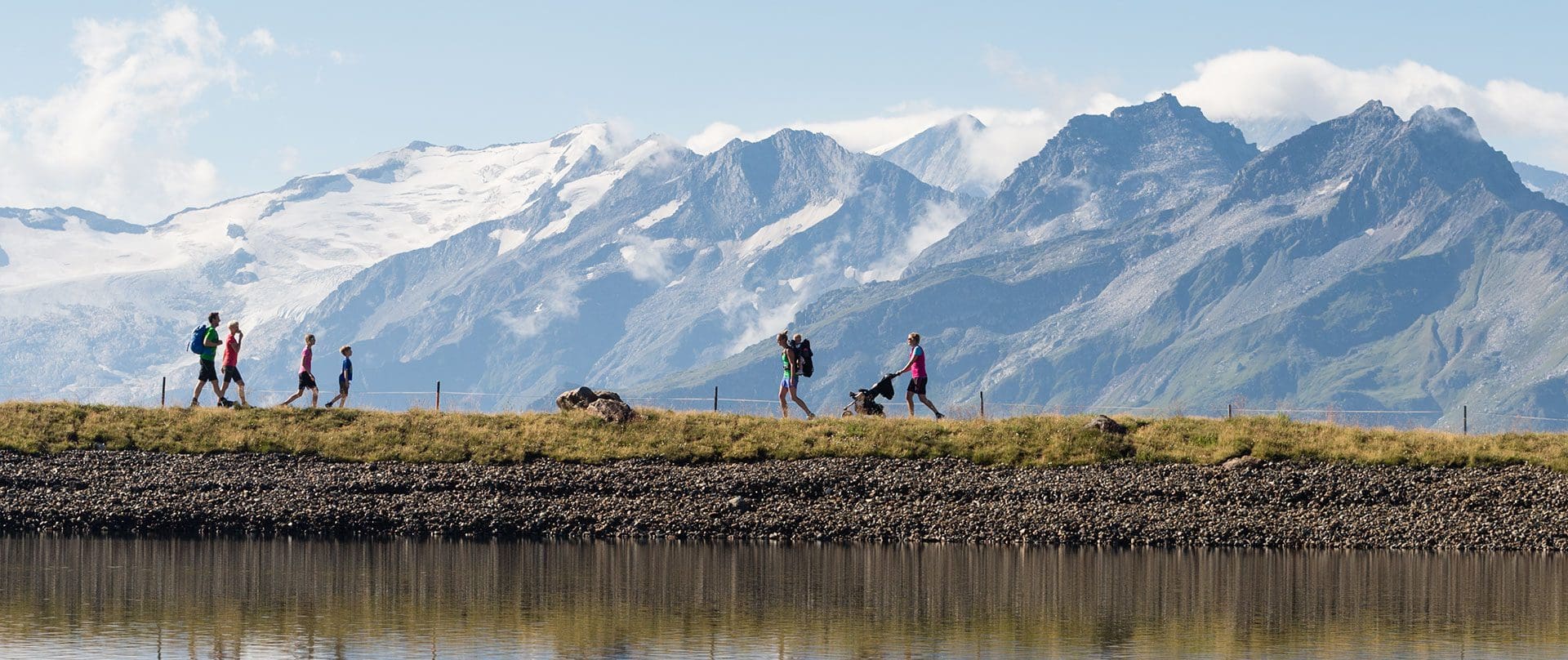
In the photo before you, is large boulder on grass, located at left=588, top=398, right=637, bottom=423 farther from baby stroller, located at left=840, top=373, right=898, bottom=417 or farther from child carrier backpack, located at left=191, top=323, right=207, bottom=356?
child carrier backpack, located at left=191, top=323, right=207, bottom=356

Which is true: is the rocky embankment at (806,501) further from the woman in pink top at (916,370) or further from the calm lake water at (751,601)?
the calm lake water at (751,601)

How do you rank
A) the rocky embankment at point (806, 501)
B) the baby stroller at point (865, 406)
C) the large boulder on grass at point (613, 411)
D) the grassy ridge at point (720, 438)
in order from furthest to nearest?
1. the baby stroller at point (865, 406)
2. the large boulder on grass at point (613, 411)
3. the grassy ridge at point (720, 438)
4. the rocky embankment at point (806, 501)

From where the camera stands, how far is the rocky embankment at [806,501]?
5941cm

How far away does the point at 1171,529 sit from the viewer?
59656 millimetres

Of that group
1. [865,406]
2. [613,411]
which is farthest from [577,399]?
[865,406]

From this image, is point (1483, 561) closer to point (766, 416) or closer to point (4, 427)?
point (766, 416)

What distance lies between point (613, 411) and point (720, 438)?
193 inches

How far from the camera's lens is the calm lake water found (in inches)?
1454

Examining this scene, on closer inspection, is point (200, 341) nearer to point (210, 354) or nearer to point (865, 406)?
point (210, 354)

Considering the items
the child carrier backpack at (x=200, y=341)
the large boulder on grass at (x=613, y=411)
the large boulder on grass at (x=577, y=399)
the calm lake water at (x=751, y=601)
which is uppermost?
the child carrier backpack at (x=200, y=341)

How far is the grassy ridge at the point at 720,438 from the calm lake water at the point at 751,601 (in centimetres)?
1030

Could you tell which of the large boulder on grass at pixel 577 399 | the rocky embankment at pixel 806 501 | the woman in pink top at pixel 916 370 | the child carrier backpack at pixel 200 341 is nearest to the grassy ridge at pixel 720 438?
the rocky embankment at pixel 806 501

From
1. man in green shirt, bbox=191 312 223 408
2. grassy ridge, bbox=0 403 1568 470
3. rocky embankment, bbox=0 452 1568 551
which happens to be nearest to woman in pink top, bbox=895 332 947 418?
grassy ridge, bbox=0 403 1568 470

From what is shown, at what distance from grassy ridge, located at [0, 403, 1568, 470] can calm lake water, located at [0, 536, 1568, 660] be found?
33.8 ft
